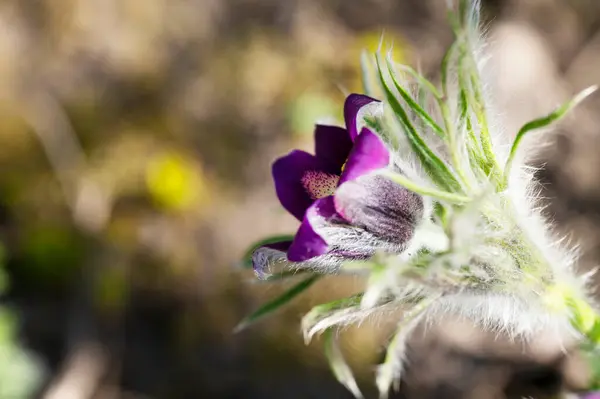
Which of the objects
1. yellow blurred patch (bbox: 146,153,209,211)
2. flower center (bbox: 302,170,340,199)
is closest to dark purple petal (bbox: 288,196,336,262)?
flower center (bbox: 302,170,340,199)

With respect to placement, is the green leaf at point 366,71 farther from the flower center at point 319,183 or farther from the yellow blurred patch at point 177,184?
the yellow blurred patch at point 177,184

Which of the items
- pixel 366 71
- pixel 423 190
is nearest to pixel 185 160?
pixel 366 71

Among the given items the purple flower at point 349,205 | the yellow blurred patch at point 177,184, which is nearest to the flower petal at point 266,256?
the purple flower at point 349,205

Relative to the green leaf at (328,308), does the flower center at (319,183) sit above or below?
above

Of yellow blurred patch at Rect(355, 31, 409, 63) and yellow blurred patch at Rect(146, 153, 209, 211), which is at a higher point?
yellow blurred patch at Rect(355, 31, 409, 63)

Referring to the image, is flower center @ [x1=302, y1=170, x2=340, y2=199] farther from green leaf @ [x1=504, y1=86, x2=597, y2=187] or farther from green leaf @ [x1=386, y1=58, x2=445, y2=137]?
green leaf @ [x1=504, y1=86, x2=597, y2=187]

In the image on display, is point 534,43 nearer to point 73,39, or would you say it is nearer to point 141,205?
point 141,205
